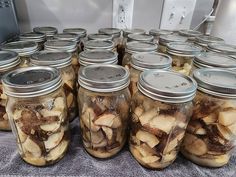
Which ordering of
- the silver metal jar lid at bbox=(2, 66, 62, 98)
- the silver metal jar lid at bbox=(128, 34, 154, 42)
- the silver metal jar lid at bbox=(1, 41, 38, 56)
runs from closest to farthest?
1. the silver metal jar lid at bbox=(2, 66, 62, 98)
2. the silver metal jar lid at bbox=(1, 41, 38, 56)
3. the silver metal jar lid at bbox=(128, 34, 154, 42)

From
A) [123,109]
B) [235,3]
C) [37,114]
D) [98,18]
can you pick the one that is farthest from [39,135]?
[235,3]

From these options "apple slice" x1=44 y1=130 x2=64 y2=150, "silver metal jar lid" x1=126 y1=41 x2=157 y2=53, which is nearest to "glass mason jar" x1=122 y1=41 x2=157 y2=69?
"silver metal jar lid" x1=126 y1=41 x2=157 y2=53

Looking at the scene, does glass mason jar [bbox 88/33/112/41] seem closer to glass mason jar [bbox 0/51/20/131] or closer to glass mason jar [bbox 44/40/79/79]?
glass mason jar [bbox 44/40/79/79]

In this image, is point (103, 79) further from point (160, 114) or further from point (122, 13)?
point (122, 13)

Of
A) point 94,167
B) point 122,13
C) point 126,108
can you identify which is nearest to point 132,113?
point 126,108

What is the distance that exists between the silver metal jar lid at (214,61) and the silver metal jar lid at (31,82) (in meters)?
0.27

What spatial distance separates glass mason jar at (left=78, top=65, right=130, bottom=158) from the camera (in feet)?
1.02

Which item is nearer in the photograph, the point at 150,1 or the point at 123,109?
the point at 123,109

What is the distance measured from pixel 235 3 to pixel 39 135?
23.6 inches

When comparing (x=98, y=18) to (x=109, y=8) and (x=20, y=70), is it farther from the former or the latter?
(x=20, y=70)

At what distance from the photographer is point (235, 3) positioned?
54 centimetres

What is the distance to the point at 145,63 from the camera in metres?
0.36

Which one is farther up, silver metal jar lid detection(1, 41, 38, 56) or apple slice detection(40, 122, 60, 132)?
silver metal jar lid detection(1, 41, 38, 56)

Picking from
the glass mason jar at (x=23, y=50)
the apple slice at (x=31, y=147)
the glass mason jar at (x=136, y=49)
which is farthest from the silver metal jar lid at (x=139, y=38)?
the apple slice at (x=31, y=147)
